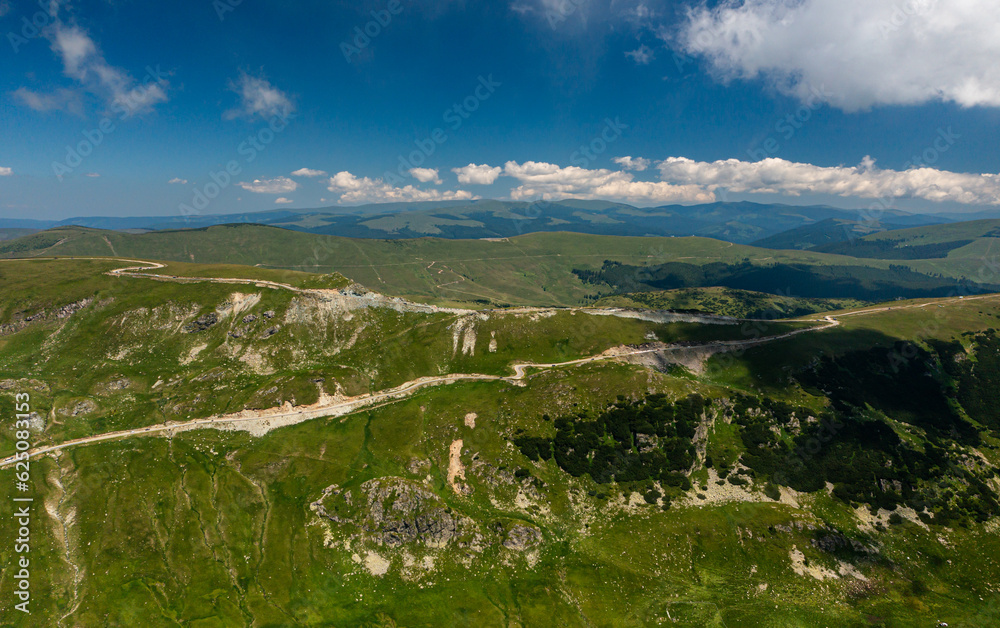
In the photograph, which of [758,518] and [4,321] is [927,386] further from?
[4,321]

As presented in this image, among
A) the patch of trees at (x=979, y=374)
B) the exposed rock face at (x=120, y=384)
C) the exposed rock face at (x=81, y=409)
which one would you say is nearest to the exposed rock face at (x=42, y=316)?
the exposed rock face at (x=120, y=384)

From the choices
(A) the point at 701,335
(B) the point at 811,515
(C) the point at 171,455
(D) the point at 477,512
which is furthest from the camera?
(A) the point at 701,335

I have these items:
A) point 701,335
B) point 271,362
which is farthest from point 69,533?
point 701,335

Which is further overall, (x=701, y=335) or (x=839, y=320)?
(x=839, y=320)

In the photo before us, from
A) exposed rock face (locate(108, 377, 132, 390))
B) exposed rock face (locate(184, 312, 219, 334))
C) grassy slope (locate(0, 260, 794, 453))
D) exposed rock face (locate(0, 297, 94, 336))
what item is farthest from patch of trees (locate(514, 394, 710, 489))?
exposed rock face (locate(0, 297, 94, 336))

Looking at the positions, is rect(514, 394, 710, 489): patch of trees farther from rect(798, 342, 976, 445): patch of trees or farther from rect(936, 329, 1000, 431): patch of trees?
rect(936, 329, 1000, 431): patch of trees

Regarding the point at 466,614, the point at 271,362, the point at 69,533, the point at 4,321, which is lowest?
the point at 466,614

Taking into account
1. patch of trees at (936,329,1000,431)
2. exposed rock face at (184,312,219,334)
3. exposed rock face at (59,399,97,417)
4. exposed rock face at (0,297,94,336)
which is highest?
exposed rock face at (0,297,94,336)
